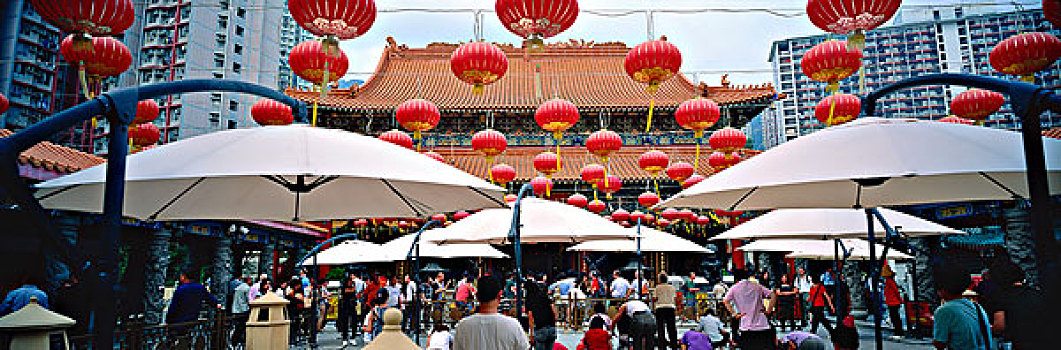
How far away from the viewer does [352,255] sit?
1140cm

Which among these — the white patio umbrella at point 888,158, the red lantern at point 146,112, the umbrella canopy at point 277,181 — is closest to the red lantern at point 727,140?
the white patio umbrella at point 888,158

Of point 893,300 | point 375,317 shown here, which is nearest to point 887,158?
point 893,300

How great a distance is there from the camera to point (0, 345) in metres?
2.31

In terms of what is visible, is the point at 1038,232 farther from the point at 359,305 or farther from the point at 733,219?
the point at 733,219

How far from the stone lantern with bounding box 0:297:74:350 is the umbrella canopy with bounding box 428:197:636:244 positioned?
13.0 feet

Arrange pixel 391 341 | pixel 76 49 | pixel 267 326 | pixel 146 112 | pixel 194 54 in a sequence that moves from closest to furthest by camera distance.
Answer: pixel 391 341 < pixel 267 326 < pixel 76 49 < pixel 146 112 < pixel 194 54

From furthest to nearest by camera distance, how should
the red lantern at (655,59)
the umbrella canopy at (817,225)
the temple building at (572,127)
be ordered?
1. the temple building at (572,127)
2. the red lantern at (655,59)
3. the umbrella canopy at (817,225)

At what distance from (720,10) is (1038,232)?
30.2 feet

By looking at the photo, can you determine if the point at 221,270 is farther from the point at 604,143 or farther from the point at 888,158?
the point at 888,158

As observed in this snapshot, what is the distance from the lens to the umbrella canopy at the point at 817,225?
19.8 feet

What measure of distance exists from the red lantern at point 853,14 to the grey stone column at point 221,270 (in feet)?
51.3

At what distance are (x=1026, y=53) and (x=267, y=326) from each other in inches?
293

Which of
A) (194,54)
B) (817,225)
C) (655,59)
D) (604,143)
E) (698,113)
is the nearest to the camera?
(817,225)

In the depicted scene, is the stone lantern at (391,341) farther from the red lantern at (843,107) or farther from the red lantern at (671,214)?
the red lantern at (671,214)
